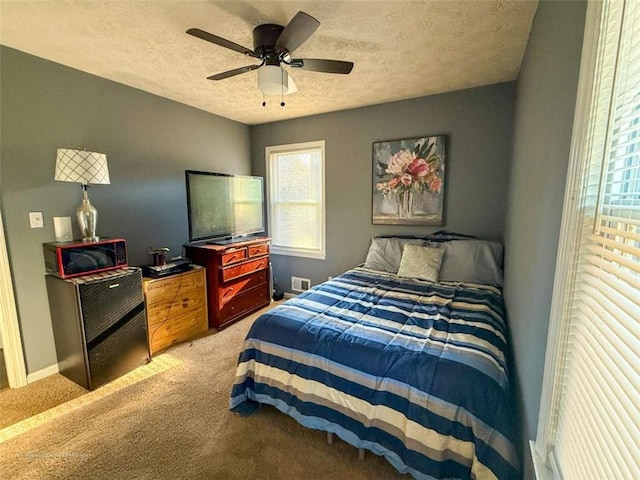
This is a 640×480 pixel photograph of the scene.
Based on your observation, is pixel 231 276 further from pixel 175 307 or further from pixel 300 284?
pixel 300 284

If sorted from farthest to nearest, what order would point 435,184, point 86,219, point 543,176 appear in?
point 435,184 < point 86,219 < point 543,176

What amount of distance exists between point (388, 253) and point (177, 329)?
7.45ft

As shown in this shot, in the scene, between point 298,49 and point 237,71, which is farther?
point 298,49

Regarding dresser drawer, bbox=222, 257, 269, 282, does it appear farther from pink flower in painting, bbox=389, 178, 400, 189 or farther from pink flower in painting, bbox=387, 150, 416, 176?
pink flower in painting, bbox=387, 150, 416, 176

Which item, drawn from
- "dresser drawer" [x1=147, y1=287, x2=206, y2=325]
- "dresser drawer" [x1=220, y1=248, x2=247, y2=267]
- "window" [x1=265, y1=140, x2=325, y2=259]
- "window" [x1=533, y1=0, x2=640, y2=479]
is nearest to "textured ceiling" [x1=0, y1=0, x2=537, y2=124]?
"window" [x1=265, y1=140, x2=325, y2=259]

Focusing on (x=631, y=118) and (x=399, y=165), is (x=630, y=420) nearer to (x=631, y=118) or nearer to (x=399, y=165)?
(x=631, y=118)

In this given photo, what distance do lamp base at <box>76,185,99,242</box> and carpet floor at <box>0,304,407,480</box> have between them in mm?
1200

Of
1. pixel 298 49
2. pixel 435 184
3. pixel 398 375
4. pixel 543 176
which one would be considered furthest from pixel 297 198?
pixel 543 176

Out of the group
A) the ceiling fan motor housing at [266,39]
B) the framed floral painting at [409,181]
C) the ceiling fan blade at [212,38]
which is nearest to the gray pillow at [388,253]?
the framed floral painting at [409,181]

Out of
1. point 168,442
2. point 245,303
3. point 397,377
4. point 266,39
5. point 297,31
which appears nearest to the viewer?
point 397,377

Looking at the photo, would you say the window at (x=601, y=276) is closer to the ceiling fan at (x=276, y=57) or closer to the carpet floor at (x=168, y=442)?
the carpet floor at (x=168, y=442)

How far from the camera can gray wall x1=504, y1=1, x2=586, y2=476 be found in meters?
0.93

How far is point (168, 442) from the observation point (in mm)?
1689

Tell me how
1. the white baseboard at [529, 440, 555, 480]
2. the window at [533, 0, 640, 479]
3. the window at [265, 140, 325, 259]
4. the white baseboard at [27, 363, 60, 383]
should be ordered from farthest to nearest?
the window at [265, 140, 325, 259] → the white baseboard at [27, 363, 60, 383] → the white baseboard at [529, 440, 555, 480] → the window at [533, 0, 640, 479]
